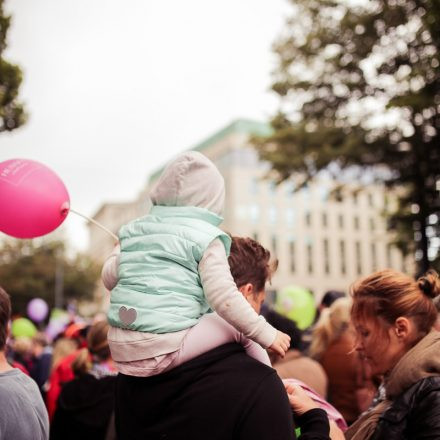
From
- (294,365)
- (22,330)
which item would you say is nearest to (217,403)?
(294,365)

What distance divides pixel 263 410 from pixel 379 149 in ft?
41.0

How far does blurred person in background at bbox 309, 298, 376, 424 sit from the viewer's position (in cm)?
460

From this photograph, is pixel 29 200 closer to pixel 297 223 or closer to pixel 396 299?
pixel 396 299

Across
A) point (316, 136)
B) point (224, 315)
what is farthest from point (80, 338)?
point (316, 136)

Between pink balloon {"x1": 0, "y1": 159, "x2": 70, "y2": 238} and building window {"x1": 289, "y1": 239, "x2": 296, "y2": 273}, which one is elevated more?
pink balloon {"x1": 0, "y1": 159, "x2": 70, "y2": 238}

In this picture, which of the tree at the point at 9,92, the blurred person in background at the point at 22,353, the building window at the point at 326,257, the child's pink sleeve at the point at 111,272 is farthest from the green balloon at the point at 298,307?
the building window at the point at 326,257

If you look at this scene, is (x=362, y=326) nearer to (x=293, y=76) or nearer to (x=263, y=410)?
(x=263, y=410)

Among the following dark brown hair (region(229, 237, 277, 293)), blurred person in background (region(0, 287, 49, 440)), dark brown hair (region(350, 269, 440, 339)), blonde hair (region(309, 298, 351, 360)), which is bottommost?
blonde hair (region(309, 298, 351, 360))

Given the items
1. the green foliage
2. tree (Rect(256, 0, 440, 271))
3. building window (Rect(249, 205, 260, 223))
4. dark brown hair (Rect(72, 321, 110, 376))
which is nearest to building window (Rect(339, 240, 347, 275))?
building window (Rect(249, 205, 260, 223))

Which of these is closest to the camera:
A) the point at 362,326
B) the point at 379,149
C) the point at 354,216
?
the point at 362,326

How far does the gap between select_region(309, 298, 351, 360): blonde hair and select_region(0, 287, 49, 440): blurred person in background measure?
104 inches

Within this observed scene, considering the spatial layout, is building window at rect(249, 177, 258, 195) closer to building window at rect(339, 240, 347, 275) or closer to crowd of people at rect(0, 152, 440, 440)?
building window at rect(339, 240, 347, 275)

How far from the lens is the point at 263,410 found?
170 cm

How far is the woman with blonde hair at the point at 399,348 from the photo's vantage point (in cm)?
212
